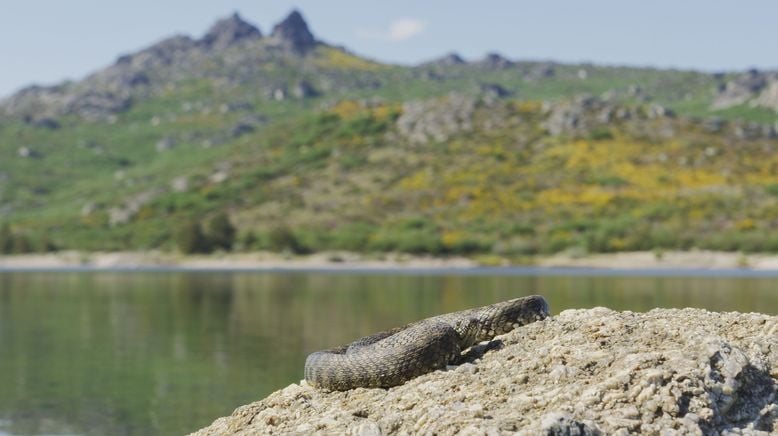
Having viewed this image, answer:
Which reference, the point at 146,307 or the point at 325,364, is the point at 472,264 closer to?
the point at 146,307

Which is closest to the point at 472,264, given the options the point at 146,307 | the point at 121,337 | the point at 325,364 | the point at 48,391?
the point at 146,307

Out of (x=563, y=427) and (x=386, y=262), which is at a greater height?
(x=563, y=427)

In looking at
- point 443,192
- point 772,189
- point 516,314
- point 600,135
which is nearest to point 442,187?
point 443,192

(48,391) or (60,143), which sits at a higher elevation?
(60,143)

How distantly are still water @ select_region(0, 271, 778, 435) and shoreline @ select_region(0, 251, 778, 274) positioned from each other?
8.94 meters

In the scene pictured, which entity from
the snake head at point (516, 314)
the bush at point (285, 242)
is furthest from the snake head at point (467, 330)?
the bush at point (285, 242)

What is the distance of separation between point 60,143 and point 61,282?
426ft

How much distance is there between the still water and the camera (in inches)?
827

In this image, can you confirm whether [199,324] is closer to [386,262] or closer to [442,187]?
[386,262]

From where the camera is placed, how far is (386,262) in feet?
297

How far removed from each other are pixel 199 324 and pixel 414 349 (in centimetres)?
3163

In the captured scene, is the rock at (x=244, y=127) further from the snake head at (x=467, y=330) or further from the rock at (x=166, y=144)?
the snake head at (x=467, y=330)

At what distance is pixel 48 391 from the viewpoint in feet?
75.1

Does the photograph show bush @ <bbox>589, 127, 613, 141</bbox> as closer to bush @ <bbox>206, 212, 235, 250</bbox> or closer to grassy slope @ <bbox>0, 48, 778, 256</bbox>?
grassy slope @ <bbox>0, 48, 778, 256</bbox>
